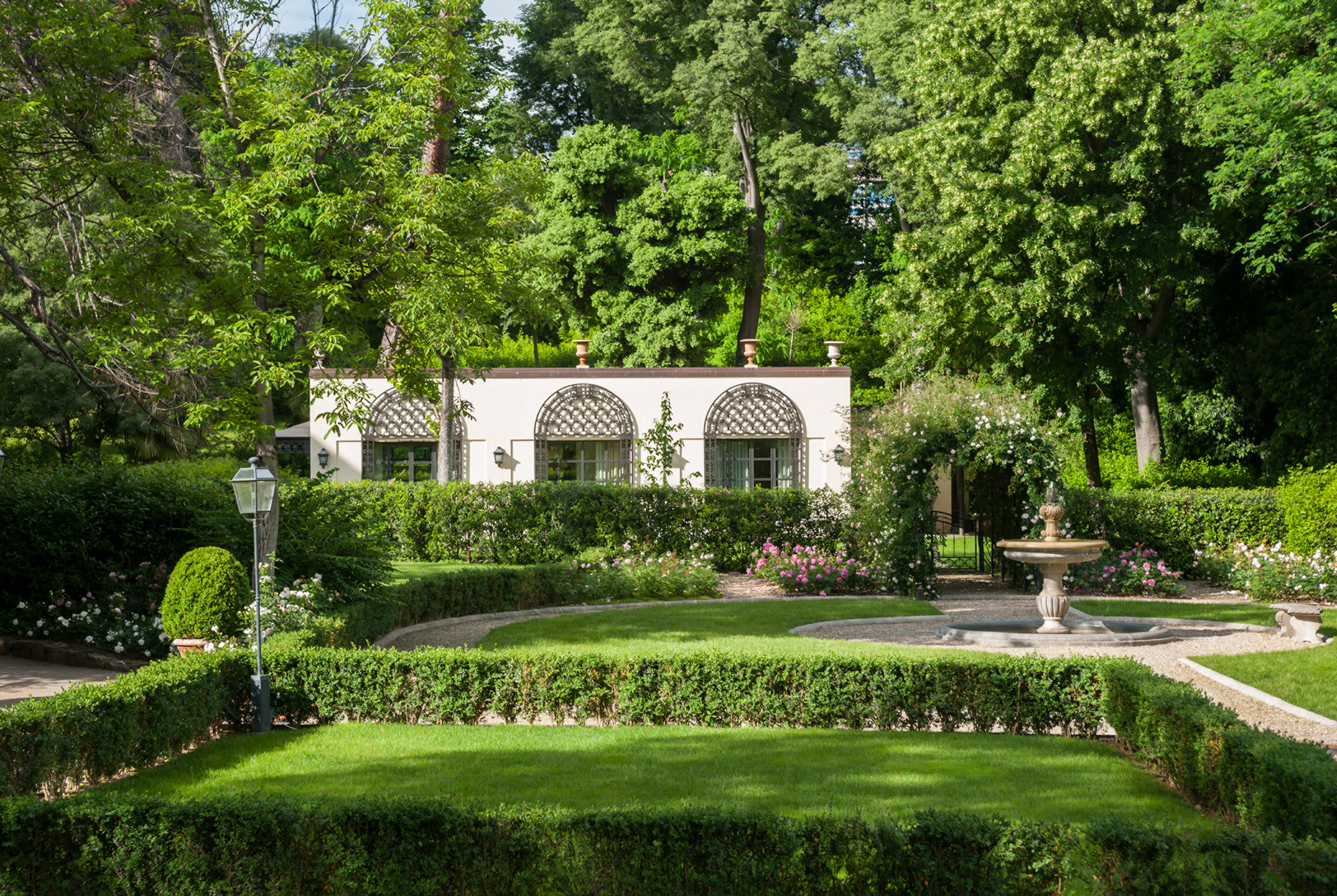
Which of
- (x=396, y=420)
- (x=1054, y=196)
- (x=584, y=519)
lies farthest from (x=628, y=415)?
(x=1054, y=196)

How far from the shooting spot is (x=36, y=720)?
17.3ft

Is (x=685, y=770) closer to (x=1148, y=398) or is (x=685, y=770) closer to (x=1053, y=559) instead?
(x=1053, y=559)

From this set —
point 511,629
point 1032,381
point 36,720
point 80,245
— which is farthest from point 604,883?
point 1032,381

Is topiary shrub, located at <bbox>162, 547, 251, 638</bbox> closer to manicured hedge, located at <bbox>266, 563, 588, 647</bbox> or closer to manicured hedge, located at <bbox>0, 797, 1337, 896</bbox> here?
manicured hedge, located at <bbox>266, 563, 588, 647</bbox>

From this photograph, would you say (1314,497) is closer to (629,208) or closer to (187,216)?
(187,216)

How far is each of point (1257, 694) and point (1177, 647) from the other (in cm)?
248

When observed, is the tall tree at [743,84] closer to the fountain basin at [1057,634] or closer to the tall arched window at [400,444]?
the tall arched window at [400,444]

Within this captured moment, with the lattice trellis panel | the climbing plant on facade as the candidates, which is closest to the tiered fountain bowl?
the climbing plant on facade

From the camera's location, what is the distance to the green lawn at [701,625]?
1032 centimetres

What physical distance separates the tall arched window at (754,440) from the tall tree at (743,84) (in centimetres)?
819

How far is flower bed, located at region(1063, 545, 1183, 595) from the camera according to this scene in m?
15.1

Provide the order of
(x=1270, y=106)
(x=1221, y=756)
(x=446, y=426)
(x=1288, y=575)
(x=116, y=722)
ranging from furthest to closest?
(x=446, y=426) < (x=1270, y=106) < (x=1288, y=575) < (x=116, y=722) < (x=1221, y=756)

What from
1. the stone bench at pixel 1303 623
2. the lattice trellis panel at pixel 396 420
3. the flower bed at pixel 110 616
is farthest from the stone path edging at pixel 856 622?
the lattice trellis panel at pixel 396 420

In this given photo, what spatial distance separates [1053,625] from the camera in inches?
447
